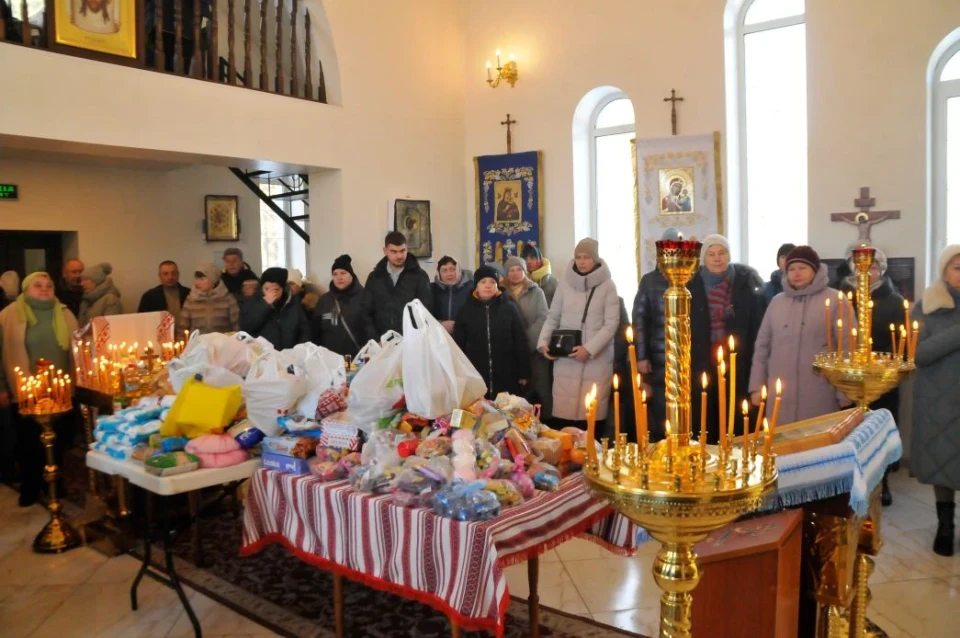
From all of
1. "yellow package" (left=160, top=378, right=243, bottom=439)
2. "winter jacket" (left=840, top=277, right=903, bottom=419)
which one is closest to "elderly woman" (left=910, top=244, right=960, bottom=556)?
"winter jacket" (left=840, top=277, right=903, bottom=419)

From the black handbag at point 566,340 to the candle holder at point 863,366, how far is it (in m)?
2.29

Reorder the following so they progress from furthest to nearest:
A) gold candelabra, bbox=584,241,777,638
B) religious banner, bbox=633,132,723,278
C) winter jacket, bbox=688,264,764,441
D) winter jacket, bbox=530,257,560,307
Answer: religious banner, bbox=633,132,723,278 → winter jacket, bbox=530,257,560,307 → winter jacket, bbox=688,264,764,441 → gold candelabra, bbox=584,241,777,638

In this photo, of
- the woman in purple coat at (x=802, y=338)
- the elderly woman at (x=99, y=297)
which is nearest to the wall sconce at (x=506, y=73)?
the elderly woman at (x=99, y=297)

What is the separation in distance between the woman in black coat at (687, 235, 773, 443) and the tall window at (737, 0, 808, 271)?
2.40m

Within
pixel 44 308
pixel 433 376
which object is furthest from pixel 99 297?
pixel 433 376

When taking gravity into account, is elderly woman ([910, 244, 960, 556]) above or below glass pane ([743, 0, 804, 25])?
below

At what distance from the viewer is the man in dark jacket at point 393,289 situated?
5.91 m

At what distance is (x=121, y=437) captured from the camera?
11.3ft

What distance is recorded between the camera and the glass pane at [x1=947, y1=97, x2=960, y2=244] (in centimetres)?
599

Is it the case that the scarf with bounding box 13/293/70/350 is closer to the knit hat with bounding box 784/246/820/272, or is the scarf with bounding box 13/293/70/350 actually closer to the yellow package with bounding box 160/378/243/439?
the yellow package with bounding box 160/378/243/439

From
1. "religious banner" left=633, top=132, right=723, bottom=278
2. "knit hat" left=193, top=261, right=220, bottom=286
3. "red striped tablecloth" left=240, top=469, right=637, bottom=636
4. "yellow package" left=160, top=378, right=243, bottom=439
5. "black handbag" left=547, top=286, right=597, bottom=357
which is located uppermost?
"religious banner" left=633, top=132, right=723, bottom=278

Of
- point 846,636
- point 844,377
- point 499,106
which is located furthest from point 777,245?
point 846,636

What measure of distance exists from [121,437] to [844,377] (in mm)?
3016

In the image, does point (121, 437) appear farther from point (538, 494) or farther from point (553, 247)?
point (553, 247)
